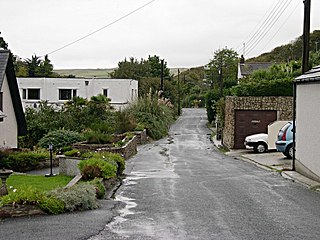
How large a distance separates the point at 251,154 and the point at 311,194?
58.7ft

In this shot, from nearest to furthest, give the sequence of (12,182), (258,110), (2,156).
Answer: (12,182)
(2,156)
(258,110)

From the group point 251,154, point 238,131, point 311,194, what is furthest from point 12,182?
point 238,131

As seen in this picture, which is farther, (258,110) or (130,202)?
(258,110)

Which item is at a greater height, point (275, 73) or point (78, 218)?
point (275, 73)

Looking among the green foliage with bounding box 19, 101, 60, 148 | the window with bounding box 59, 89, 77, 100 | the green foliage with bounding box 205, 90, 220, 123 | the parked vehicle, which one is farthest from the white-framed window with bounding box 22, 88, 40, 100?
the parked vehicle

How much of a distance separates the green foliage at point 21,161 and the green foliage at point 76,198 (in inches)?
465

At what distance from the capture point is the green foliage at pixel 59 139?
31709 mm

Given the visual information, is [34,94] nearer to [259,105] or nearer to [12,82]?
[259,105]

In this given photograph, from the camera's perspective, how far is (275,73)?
139ft

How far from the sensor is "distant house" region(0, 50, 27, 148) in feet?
92.5

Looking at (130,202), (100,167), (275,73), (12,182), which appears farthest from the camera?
(275,73)

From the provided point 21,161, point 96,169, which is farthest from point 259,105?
point 96,169

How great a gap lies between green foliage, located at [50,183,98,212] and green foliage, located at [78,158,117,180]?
3.54 m

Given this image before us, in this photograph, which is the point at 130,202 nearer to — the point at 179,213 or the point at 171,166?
the point at 179,213
